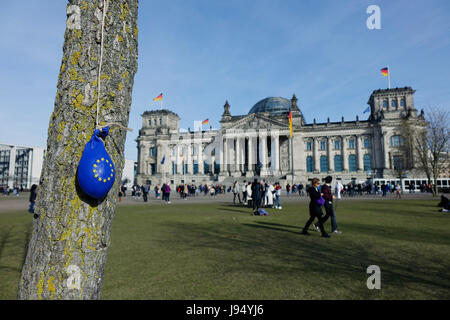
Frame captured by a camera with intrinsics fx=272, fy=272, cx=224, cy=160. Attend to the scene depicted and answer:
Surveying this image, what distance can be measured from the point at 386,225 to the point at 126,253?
8.60m

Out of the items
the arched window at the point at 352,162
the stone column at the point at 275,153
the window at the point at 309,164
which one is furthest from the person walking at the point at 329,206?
the window at the point at 309,164

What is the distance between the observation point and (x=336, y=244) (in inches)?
269

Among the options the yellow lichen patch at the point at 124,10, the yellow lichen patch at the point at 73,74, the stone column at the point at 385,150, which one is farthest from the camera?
the stone column at the point at 385,150

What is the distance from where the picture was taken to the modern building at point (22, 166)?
72.6m

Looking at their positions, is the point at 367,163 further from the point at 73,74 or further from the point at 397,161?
the point at 73,74

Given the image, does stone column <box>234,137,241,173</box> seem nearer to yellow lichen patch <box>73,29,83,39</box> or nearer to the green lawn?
the green lawn

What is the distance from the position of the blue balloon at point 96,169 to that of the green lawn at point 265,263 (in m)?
2.73

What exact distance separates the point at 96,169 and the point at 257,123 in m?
62.2

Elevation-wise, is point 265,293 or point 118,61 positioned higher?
point 118,61

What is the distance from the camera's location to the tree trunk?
146 cm

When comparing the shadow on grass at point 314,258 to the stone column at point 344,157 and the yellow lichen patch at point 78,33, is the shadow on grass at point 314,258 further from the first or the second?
the stone column at point 344,157

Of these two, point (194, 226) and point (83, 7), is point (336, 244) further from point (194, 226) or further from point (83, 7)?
point (83, 7)

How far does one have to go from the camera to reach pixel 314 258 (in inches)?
219
